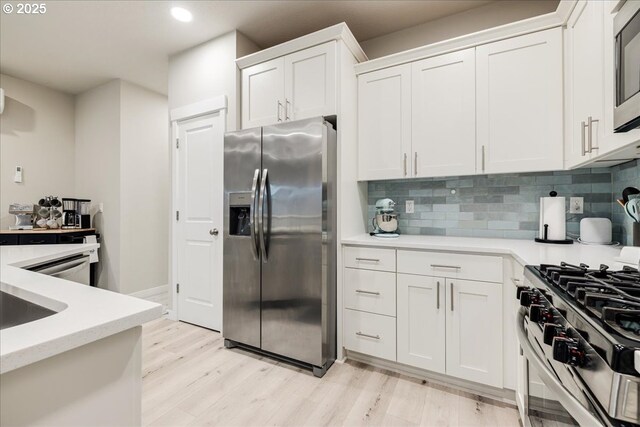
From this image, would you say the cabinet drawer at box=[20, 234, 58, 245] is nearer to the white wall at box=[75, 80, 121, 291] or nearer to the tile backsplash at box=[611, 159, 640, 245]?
the white wall at box=[75, 80, 121, 291]

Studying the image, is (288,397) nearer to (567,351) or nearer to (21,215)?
(567,351)

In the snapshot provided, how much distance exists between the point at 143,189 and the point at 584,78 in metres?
4.51

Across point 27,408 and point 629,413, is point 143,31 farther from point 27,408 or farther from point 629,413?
point 629,413

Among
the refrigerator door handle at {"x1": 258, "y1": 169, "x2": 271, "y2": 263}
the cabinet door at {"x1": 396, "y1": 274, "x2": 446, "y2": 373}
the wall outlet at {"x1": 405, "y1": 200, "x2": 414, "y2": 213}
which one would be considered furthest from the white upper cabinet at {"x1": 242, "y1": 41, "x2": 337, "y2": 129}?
the cabinet door at {"x1": 396, "y1": 274, "x2": 446, "y2": 373}

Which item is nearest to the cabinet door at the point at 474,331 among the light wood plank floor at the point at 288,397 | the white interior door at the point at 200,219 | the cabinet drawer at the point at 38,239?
the light wood plank floor at the point at 288,397

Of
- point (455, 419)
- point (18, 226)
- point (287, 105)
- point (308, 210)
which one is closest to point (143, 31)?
point (287, 105)

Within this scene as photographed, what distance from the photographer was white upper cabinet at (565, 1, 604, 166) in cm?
139

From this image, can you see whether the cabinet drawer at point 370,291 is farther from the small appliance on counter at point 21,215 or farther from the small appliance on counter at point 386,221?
the small appliance on counter at point 21,215

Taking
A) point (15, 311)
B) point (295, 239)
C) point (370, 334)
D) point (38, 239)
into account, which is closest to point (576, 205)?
point (370, 334)

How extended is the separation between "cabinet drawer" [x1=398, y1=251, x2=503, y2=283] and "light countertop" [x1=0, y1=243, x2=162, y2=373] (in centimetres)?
160

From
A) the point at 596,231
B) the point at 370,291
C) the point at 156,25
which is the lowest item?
the point at 370,291

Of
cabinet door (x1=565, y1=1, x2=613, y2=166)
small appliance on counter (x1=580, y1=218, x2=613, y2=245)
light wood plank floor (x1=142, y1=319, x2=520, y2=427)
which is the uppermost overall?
cabinet door (x1=565, y1=1, x2=613, y2=166)

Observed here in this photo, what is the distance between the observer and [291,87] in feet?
8.01

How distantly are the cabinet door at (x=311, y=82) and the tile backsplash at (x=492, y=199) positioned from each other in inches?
35.2
